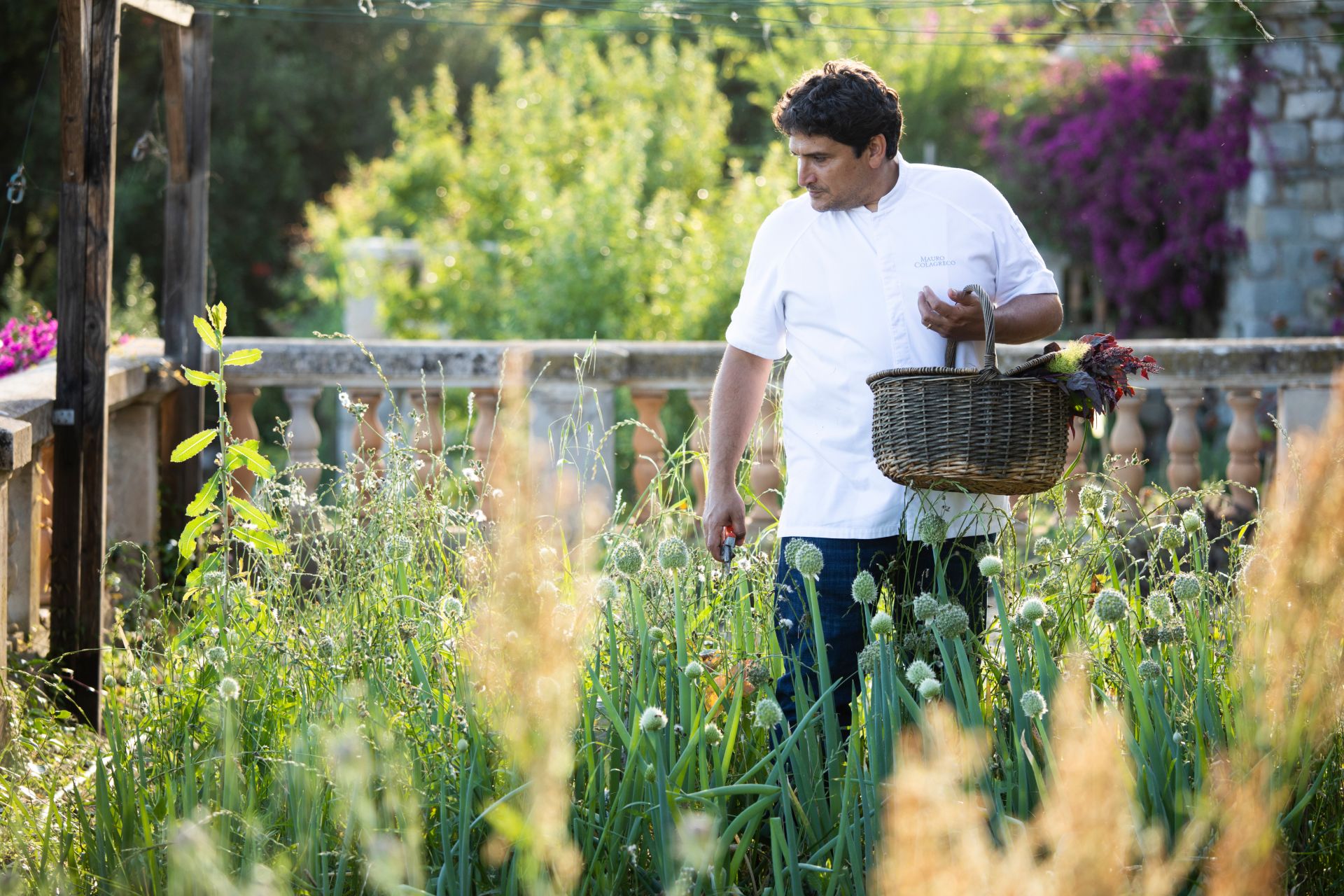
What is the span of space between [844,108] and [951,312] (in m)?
0.42

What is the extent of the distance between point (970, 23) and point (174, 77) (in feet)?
29.3

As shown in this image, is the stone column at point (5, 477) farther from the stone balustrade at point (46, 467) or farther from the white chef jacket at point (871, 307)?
the white chef jacket at point (871, 307)

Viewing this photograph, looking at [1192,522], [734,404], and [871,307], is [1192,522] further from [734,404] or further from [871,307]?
[734,404]

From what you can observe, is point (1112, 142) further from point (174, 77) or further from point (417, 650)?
point (417, 650)

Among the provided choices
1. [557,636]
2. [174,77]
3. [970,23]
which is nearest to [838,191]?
[557,636]

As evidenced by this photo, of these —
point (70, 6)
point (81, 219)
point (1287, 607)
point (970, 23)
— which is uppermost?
point (970, 23)

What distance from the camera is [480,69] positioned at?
17578 mm

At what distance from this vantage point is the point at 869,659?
2.18m

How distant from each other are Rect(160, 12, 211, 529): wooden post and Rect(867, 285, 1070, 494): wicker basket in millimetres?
3250

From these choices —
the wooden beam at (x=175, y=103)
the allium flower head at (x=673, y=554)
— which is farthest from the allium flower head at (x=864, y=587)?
the wooden beam at (x=175, y=103)

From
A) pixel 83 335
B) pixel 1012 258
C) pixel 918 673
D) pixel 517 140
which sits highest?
pixel 517 140

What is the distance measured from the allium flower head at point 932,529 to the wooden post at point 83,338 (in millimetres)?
2232

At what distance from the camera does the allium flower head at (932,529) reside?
7.38ft

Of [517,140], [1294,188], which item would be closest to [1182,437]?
[1294,188]
